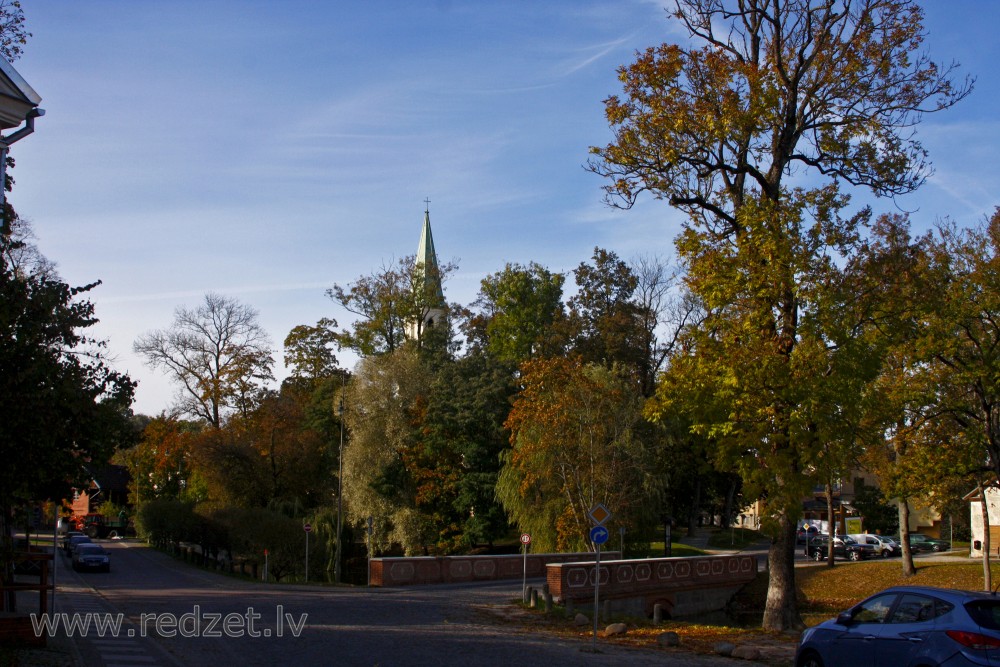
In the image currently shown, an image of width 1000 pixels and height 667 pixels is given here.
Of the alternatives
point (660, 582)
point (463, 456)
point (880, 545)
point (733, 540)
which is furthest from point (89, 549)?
point (880, 545)

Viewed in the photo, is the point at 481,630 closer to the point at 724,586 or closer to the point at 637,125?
the point at 637,125

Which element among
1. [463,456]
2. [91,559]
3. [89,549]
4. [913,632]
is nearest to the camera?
[913,632]

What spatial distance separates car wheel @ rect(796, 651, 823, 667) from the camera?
40.3ft

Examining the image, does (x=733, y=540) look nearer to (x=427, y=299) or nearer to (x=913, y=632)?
(x=427, y=299)

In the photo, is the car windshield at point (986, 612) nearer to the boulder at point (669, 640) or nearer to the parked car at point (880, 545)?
the boulder at point (669, 640)

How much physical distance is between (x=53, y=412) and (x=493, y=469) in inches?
1459

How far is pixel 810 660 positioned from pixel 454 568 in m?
24.1

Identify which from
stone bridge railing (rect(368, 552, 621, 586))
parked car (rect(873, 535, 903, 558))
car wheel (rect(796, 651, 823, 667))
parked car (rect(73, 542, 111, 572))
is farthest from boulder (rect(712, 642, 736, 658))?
Result: parked car (rect(873, 535, 903, 558))

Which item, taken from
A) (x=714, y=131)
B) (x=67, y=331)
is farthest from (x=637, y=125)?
(x=67, y=331)

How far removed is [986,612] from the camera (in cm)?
1009

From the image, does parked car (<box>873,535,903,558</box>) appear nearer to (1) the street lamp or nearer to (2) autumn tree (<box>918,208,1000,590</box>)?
(2) autumn tree (<box>918,208,1000,590</box>)

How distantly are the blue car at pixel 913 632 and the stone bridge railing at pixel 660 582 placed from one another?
14.3 m

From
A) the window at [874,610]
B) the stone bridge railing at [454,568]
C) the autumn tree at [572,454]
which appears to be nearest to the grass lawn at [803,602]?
the window at [874,610]

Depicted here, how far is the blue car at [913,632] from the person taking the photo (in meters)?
9.84
